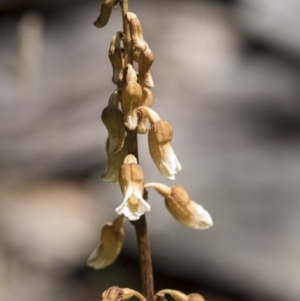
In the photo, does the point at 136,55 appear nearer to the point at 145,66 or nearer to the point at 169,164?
the point at 145,66

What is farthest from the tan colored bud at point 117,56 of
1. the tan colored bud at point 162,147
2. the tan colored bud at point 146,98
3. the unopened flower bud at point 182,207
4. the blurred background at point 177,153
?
the blurred background at point 177,153

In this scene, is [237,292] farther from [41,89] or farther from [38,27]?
[41,89]

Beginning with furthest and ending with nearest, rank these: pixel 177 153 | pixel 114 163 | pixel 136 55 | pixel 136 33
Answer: pixel 177 153 < pixel 114 163 < pixel 136 55 < pixel 136 33

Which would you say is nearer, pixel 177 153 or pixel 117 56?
pixel 117 56

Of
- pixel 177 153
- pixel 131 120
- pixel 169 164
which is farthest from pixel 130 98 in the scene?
pixel 177 153

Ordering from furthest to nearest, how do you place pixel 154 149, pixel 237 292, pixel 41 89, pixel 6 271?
pixel 41 89
pixel 237 292
pixel 6 271
pixel 154 149

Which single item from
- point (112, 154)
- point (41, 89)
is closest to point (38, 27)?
point (112, 154)
